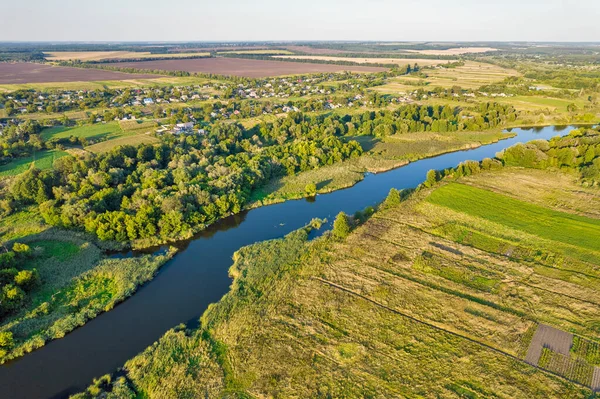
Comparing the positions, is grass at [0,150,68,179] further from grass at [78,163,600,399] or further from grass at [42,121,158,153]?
grass at [78,163,600,399]

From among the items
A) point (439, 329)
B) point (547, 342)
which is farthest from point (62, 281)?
point (547, 342)

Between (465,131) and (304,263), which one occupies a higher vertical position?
(465,131)

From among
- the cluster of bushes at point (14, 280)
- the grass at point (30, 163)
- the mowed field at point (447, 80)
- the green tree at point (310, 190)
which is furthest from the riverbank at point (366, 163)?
the mowed field at point (447, 80)

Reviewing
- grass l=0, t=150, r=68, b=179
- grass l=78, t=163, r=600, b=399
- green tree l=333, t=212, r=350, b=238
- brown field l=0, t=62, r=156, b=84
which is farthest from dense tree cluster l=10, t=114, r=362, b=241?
brown field l=0, t=62, r=156, b=84

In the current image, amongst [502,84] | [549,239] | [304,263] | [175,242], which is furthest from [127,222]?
[502,84]

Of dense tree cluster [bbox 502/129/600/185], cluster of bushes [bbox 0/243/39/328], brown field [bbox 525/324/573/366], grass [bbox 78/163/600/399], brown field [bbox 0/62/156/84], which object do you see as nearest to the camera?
grass [bbox 78/163/600/399]

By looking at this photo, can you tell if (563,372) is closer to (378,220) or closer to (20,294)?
(378,220)

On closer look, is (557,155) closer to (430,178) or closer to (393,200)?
(430,178)
